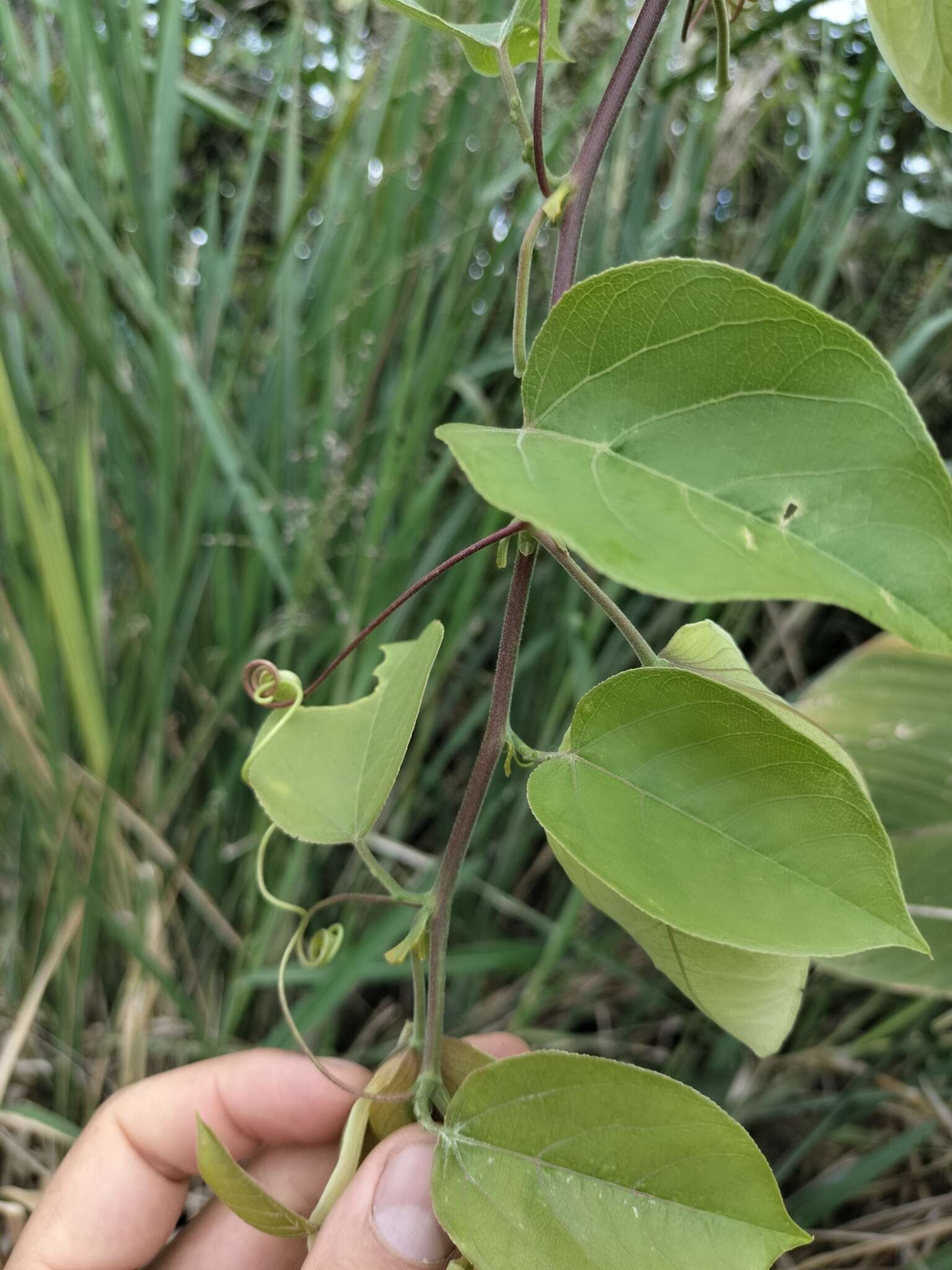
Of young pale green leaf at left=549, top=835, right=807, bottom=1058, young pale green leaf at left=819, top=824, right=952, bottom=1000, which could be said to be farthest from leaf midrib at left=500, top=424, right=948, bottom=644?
young pale green leaf at left=819, top=824, right=952, bottom=1000

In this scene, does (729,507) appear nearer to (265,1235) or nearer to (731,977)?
(731,977)

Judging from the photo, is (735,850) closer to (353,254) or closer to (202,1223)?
(202,1223)

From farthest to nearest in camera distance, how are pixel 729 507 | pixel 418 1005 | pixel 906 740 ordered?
pixel 906 740
pixel 418 1005
pixel 729 507

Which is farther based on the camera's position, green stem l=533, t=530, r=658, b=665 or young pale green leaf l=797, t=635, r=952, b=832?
young pale green leaf l=797, t=635, r=952, b=832

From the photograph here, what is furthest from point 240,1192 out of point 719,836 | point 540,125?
point 540,125

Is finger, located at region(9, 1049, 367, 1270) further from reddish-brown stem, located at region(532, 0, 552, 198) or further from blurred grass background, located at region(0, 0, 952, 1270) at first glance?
reddish-brown stem, located at region(532, 0, 552, 198)

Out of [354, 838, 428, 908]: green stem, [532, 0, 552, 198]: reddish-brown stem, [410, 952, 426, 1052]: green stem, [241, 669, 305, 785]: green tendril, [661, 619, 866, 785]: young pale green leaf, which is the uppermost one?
[532, 0, 552, 198]: reddish-brown stem

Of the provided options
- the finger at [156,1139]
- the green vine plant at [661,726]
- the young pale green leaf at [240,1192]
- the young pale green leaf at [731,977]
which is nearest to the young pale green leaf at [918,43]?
the green vine plant at [661,726]
